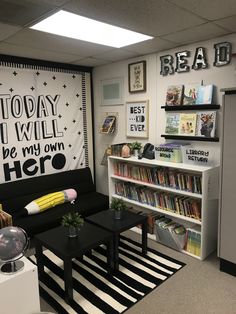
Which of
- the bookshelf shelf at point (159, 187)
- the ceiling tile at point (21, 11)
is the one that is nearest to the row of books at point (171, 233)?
the bookshelf shelf at point (159, 187)

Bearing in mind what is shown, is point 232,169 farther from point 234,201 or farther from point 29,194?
point 29,194

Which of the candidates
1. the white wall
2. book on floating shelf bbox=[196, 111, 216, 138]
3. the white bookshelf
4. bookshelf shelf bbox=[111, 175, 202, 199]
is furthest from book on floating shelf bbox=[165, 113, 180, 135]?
bookshelf shelf bbox=[111, 175, 202, 199]

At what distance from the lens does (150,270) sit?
263 centimetres

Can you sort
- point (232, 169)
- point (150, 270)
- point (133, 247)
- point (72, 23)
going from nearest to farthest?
point (72, 23), point (232, 169), point (150, 270), point (133, 247)

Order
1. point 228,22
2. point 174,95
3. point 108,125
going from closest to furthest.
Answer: point 228,22 < point 174,95 < point 108,125

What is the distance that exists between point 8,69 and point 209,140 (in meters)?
2.55

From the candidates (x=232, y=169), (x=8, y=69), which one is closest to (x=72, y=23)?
(x=8, y=69)

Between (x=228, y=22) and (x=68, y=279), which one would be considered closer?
(x=68, y=279)

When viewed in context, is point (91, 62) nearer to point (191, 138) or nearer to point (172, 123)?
point (172, 123)

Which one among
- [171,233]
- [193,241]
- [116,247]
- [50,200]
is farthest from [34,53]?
[193,241]

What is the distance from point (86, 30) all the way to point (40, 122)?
1636mm

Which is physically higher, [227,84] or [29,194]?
[227,84]

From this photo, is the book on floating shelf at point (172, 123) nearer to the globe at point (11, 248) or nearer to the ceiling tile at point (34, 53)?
the ceiling tile at point (34, 53)

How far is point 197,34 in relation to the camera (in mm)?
2596
